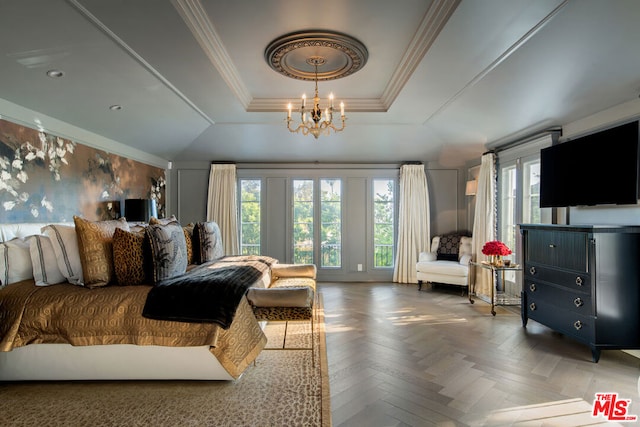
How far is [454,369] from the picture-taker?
2.54 meters

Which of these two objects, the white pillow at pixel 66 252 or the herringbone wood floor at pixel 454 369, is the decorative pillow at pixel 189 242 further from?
the herringbone wood floor at pixel 454 369

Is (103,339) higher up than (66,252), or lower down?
lower down

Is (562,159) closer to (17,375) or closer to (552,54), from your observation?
(552,54)

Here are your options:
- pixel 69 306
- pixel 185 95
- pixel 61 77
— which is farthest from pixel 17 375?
pixel 185 95

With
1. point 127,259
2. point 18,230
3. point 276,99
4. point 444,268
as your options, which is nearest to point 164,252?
point 127,259

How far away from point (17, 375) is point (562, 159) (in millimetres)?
5114

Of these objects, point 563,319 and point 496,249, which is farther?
point 496,249

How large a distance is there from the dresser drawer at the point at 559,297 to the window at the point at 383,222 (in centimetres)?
280

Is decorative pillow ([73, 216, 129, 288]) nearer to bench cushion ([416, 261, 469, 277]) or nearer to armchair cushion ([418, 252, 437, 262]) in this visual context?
bench cushion ([416, 261, 469, 277])

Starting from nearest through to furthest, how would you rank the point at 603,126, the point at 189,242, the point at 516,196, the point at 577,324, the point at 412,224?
1. the point at 577,324
2. the point at 603,126
3. the point at 189,242
4. the point at 516,196
5. the point at 412,224

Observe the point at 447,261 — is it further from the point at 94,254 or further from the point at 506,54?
the point at 94,254

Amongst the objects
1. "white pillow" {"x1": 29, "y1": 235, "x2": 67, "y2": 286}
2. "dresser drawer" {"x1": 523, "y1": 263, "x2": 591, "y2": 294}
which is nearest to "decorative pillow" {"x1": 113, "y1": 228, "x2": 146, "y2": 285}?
"white pillow" {"x1": 29, "y1": 235, "x2": 67, "y2": 286}

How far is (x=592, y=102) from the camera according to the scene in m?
3.07

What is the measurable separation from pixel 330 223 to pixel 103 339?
14.3 feet
